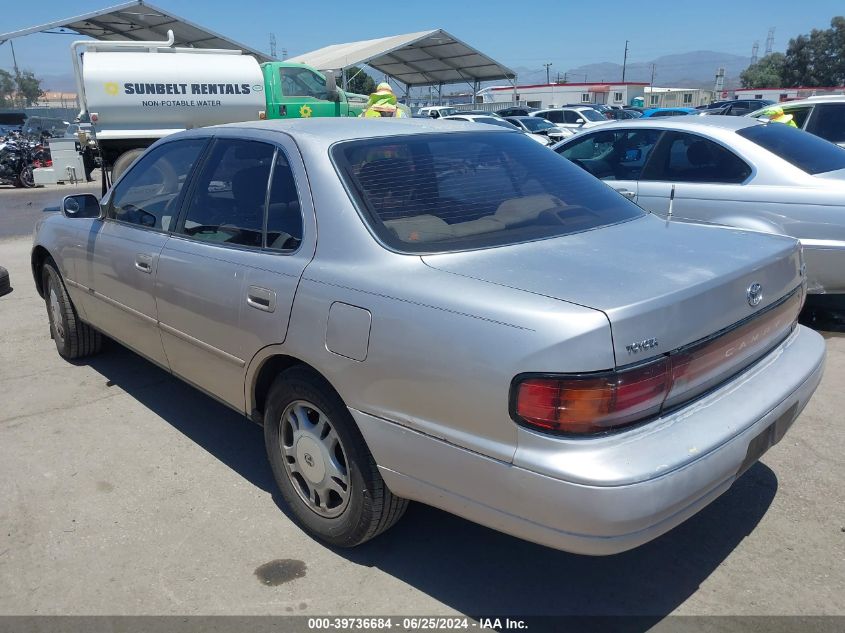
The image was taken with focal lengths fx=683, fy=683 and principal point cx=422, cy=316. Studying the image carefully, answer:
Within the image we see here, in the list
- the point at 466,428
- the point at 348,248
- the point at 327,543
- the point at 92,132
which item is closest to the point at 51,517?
the point at 327,543

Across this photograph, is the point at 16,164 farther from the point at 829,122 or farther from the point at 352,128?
the point at 829,122

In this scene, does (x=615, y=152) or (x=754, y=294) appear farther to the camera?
(x=615, y=152)

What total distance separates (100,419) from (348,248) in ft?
8.20

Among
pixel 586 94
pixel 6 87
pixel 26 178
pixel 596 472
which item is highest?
pixel 6 87

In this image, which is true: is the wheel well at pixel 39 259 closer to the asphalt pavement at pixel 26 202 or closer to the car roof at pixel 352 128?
the car roof at pixel 352 128

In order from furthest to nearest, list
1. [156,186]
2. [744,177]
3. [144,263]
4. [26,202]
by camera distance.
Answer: [26,202]
[744,177]
[156,186]
[144,263]

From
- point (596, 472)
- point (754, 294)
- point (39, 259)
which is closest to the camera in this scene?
point (596, 472)

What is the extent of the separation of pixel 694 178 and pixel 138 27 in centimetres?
2481

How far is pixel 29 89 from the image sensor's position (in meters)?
106

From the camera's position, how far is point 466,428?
→ 7.06 feet

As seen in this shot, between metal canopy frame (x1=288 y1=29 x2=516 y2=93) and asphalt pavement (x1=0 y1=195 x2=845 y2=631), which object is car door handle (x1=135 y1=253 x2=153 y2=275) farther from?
metal canopy frame (x1=288 y1=29 x2=516 y2=93)

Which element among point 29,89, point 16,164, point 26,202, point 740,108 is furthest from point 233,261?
point 29,89

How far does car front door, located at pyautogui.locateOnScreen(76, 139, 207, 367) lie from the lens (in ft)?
11.9

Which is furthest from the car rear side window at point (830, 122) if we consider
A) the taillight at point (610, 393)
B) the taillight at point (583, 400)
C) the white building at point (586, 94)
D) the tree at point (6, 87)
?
the tree at point (6, 87)
